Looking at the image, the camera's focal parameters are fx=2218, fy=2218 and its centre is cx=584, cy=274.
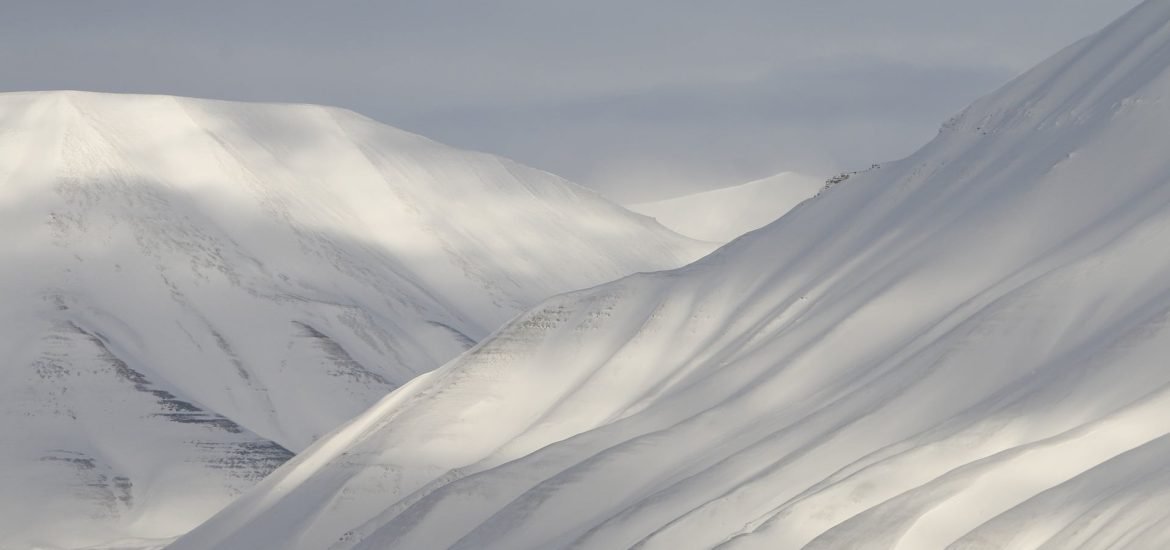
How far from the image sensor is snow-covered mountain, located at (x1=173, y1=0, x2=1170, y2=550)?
83.2 metres

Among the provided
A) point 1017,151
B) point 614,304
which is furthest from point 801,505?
point 614,304

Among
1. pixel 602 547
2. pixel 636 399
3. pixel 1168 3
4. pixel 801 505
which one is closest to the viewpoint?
pixel 801 505

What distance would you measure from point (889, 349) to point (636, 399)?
21814mm

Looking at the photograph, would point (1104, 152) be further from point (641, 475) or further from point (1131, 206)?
point (641, 475)

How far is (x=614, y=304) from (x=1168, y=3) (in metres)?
41.7

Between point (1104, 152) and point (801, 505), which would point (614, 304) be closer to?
point (1104, 152)

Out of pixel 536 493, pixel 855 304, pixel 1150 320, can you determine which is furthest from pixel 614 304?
pixel 1150 320

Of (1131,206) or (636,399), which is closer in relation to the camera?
(1131,206)

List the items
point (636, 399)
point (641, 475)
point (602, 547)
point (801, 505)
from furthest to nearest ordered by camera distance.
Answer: point (636, 399)
point (641, 475)
point (602, 547)
point (801, 505)

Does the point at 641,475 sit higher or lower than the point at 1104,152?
lower

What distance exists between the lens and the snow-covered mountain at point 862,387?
83.2m

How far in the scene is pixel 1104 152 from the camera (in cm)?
12469

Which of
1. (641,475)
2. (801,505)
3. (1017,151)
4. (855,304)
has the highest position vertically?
(1017,151)

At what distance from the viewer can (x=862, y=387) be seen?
111188mm
